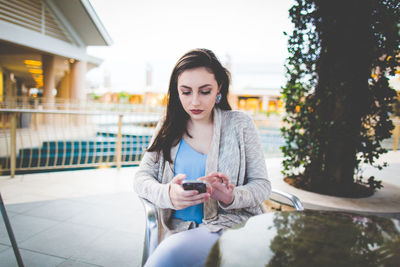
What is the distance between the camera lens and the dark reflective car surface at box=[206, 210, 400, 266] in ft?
2.68

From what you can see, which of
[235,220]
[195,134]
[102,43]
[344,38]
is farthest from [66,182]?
[102,43]

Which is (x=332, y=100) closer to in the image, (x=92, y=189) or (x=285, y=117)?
(x=285, y=117)

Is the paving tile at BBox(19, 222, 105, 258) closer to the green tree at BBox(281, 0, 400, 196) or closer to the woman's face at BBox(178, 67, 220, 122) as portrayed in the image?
the woman's face at BBox(178, 67, 220, 122)

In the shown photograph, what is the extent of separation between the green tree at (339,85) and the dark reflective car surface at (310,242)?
1444 millimetres

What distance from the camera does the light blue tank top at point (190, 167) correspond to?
4.40 ft

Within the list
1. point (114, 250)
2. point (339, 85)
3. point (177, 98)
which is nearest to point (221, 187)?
point (177, 98)

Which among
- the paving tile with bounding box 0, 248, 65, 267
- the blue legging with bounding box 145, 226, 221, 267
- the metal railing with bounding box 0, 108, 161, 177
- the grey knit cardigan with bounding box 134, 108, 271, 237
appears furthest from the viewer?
the metal railing with bounding box 0, 108, 161, 177

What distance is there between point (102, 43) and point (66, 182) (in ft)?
30.4

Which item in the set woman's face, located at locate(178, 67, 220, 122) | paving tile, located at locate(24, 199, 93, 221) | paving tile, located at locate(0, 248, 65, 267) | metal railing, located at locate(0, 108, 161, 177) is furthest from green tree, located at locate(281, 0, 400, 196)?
metal railing, located at locate(0, 108, 161, 177)

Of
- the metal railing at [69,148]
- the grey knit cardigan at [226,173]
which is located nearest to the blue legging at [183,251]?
the grey knit cardigan at [226,173]

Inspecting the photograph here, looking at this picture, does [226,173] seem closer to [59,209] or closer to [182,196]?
[182,196]

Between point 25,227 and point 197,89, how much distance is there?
239cm

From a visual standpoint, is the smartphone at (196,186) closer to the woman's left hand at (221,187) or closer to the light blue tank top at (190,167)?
the woman's left hand at (221,187)

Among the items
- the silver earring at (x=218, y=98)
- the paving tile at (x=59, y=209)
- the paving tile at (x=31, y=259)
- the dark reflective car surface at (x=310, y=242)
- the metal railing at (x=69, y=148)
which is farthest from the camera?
the metal railing at (x=69, y=148)
